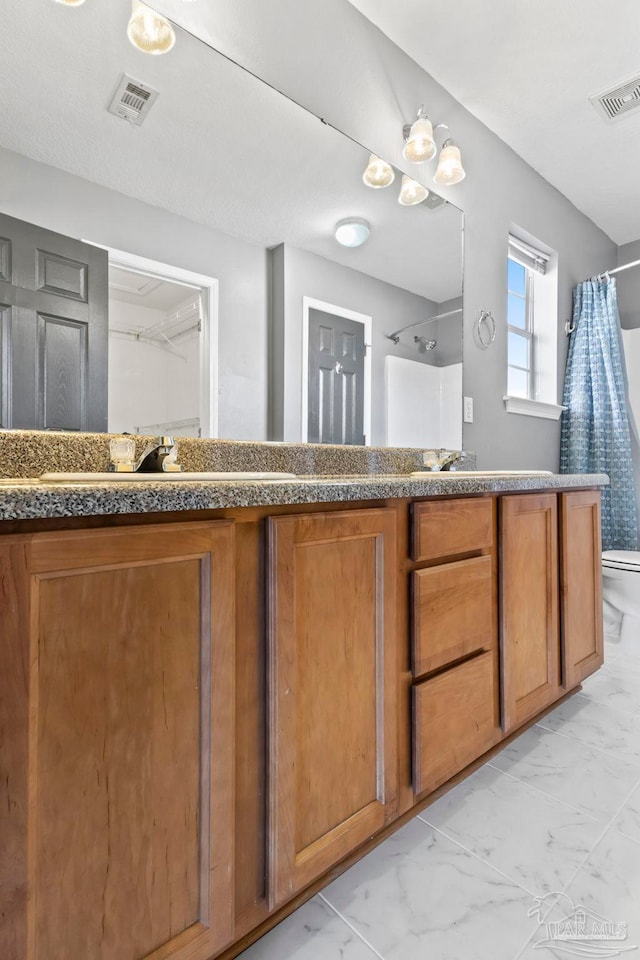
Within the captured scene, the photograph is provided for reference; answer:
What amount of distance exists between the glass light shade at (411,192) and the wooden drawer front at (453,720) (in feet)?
5.57

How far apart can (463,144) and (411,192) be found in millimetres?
532

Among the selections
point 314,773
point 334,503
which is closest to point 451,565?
point 334,503

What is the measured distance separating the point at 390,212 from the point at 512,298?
1.25m

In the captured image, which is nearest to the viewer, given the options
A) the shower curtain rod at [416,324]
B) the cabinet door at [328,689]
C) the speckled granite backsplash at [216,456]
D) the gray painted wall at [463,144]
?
the cabinet door at [328,689]

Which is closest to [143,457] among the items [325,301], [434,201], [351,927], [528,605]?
[325,301]

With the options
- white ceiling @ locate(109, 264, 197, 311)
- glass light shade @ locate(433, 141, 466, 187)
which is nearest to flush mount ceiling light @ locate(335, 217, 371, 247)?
glass light shade @ locate(433, 141, 466, 187)

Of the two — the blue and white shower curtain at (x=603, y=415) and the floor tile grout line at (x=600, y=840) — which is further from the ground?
the blue and white shower curtain at (x=603, y=415)

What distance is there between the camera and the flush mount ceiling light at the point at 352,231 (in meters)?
1.72

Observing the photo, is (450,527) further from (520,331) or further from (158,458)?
(520,331)

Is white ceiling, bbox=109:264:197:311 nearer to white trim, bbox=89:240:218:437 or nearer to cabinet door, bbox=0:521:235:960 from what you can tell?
white trim, bbox=89:240:218:437

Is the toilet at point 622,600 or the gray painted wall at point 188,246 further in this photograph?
the toilet at point 622,600

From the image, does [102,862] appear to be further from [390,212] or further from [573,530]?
[390,212]

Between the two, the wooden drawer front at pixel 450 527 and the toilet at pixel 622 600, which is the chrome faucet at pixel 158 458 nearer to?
the wooden drawer front at pixel 450 527

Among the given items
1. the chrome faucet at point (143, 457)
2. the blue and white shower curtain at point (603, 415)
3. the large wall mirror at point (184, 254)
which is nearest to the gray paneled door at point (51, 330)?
the large wall mirror at point (184, 254)
